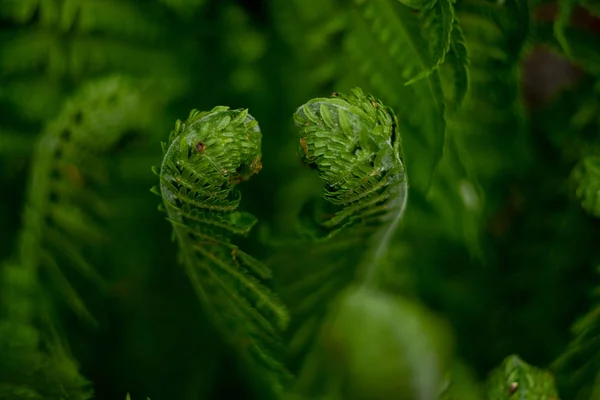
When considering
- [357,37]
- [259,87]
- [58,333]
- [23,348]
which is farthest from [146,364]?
[357,37]

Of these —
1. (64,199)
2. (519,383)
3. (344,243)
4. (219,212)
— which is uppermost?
(64,199)

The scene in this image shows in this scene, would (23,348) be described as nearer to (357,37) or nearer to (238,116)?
(238,116)

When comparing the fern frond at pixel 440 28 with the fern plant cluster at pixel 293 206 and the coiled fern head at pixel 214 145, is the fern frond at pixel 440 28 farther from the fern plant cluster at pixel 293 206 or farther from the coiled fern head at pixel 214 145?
the coiled fern head at pixel 214 145

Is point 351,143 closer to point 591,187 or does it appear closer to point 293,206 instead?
point 591,187

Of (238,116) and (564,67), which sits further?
(564,67)

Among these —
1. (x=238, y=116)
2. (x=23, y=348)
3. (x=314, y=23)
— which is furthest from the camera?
(x=314, y=23)

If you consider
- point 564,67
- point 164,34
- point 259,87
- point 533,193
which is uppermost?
point 164,34

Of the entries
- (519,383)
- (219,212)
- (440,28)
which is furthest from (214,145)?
(519,383)
